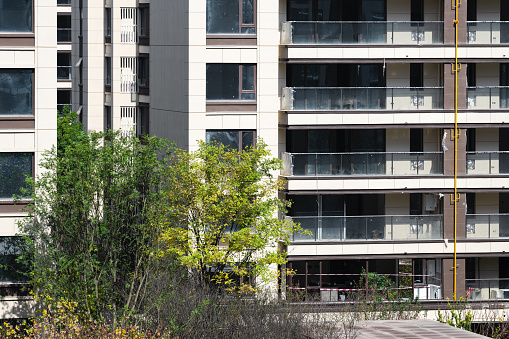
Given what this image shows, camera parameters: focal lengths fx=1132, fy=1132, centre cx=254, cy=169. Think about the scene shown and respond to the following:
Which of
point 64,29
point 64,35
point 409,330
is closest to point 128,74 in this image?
point 64,35

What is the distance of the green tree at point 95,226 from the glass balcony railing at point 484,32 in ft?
60.2

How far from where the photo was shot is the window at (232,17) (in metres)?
48.5

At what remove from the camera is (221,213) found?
44.5m

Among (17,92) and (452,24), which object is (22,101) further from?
(452,24)

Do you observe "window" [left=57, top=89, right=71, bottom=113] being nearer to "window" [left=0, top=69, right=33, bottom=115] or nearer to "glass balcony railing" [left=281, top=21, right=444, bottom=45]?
"glass balcony railing" [left=281, top=21, right=444, bottom=45]

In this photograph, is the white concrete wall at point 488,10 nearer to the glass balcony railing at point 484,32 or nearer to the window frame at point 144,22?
the glass balcony railing at point 484,32

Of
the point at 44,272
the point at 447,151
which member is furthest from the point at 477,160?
the point at 44,272

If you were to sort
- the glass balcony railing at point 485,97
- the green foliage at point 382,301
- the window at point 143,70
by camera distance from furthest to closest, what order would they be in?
the window at point 143,70, the glass balcony railing at point 485,97, the green foliage at point 382,301

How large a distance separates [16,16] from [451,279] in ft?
75.2

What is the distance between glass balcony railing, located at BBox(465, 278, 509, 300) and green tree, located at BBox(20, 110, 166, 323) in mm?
18340

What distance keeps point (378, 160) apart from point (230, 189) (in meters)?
9.16

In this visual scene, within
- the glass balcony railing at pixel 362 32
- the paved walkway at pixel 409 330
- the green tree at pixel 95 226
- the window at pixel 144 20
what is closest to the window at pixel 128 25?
the window at pixel 144 20

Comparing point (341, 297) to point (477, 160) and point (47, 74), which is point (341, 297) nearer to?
point (477, 160)

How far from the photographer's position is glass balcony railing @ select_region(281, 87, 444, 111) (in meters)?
50.6
